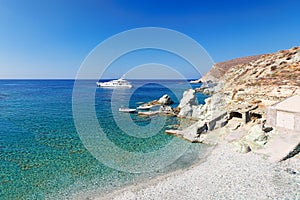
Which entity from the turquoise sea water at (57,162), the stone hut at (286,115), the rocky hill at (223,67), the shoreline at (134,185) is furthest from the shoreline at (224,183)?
the rocky hill at (223,67)

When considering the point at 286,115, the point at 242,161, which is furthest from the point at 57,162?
the point at 286,115

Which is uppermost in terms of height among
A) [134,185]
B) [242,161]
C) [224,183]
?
[242,161]

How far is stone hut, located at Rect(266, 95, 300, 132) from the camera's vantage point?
12142 millimetres

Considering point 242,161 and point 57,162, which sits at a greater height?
point 242,161

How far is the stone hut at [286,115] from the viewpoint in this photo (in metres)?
12.1

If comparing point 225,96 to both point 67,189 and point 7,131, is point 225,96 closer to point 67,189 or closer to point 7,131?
point 67,189

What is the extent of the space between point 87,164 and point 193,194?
6.88m

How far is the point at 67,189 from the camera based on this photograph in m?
9.59

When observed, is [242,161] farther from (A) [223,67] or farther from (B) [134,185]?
(A) [223,67]

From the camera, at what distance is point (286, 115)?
41.8 feet

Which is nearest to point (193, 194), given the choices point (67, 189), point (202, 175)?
point (202, 175)

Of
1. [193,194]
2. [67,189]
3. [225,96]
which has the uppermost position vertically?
[225,96]

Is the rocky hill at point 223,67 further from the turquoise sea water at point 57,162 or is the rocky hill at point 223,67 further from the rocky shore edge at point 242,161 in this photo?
the turquoise sea water at point 57,162

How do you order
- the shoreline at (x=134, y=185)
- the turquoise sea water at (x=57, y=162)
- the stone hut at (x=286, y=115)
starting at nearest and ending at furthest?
the shoreline at (x=134, y=185) < the turquoise sea water at (x=57, y=162) < the stone hut at (x=286, y=115)
